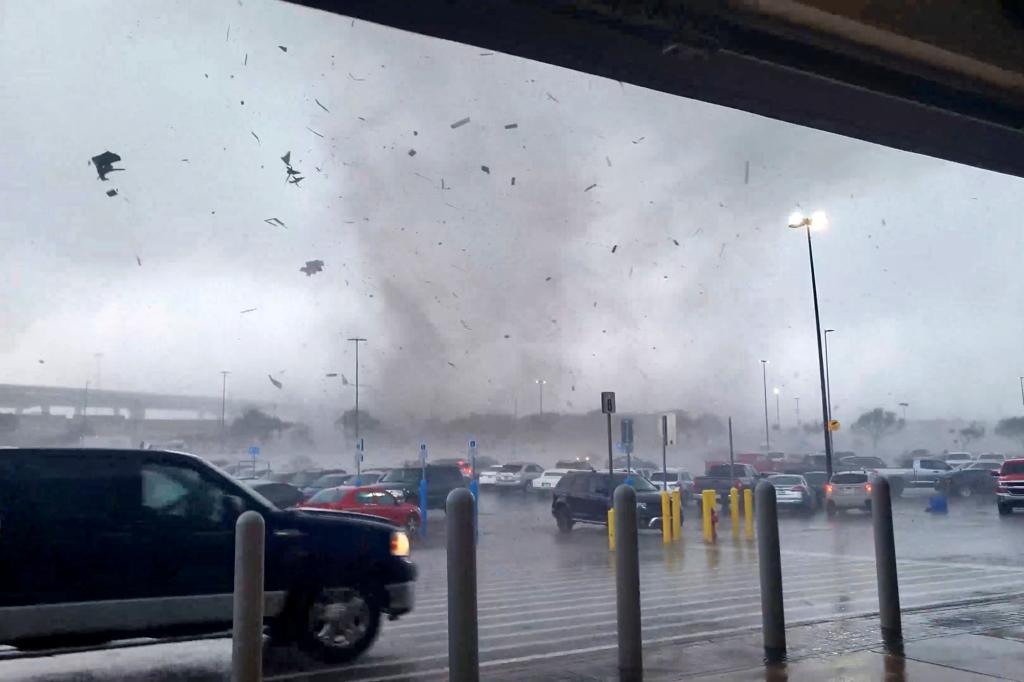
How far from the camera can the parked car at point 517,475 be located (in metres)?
44.0

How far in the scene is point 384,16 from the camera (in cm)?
531

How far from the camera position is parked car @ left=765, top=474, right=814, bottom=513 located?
28.5 m

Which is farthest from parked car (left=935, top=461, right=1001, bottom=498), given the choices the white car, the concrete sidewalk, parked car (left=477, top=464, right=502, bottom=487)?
the concrete sidewalk

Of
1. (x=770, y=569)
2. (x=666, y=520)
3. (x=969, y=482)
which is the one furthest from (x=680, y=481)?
(x=770, y=569)

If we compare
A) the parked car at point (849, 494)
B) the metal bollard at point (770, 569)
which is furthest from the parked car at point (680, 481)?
the metal bollard at point (770, 569)

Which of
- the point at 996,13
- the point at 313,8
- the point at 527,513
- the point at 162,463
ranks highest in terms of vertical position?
the point at 996,13

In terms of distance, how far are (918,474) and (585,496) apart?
872 inches

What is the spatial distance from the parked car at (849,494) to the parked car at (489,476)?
19.7m

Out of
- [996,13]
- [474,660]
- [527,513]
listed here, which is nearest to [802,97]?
[996,13]

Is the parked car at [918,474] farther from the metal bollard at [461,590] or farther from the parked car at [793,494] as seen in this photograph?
the metal bollard at [461,590]

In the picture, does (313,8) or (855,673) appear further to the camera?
(855,673)

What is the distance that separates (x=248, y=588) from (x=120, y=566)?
9.13 feet

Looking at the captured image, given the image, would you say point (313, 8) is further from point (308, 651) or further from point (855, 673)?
point (855, 673)

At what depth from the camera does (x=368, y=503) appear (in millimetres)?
19688
